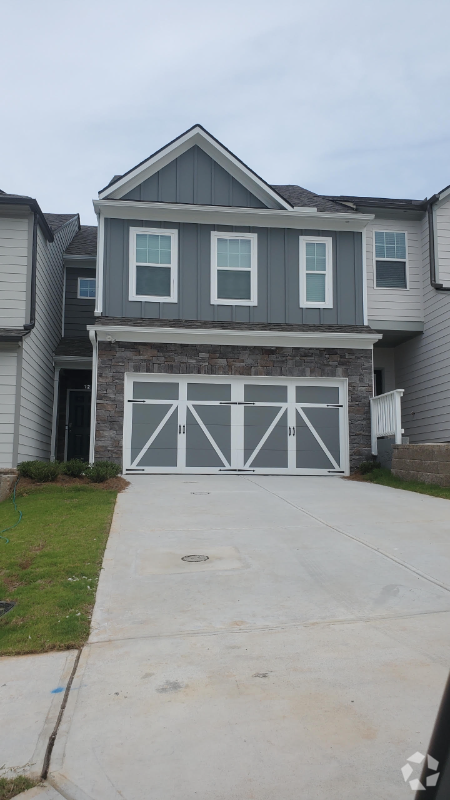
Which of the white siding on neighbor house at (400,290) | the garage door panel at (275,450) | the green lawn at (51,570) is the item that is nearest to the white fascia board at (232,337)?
the garage door panel at (275,450)

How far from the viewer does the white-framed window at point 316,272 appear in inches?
549

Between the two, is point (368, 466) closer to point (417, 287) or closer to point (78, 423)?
point (417, 287)

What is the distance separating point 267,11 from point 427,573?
5.13 meters

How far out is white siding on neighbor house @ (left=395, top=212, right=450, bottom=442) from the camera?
1446 centimetres

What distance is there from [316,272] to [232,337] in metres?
2.62

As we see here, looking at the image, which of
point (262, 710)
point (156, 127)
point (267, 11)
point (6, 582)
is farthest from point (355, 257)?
point (262, 710)

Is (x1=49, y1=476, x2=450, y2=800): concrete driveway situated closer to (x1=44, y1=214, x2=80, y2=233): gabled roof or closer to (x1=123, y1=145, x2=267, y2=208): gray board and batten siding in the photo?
(x1=123, y1=145, x2=267, y2=208): gray board and batten siding

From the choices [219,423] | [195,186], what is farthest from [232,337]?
[195,186]

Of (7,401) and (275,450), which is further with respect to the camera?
(275,450)

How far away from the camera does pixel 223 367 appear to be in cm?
1329

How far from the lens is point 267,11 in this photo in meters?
5.36

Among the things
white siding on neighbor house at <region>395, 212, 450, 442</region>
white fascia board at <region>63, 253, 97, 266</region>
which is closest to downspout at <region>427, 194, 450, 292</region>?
white siding on neighbor house at <region>395, 212, 450, 442</region>

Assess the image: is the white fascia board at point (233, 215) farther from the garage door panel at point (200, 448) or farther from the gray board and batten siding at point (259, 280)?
the garage door panel at point (200, 448)

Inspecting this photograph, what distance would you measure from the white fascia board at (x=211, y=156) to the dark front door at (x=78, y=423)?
5526mm
